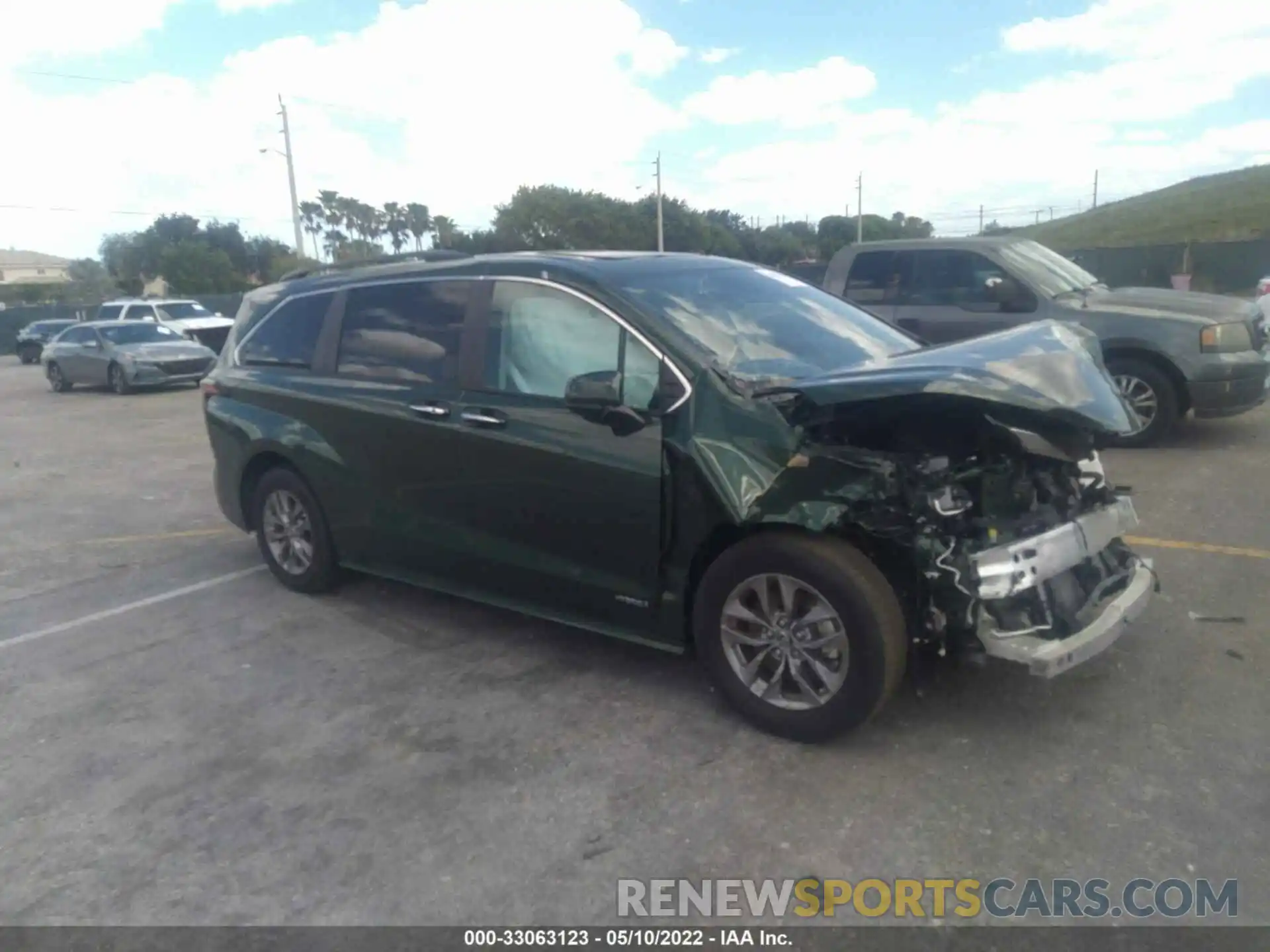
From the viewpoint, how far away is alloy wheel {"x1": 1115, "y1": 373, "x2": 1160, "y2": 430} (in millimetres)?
8648

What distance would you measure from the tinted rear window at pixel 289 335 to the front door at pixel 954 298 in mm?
5589

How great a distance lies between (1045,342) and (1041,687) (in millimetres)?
1438

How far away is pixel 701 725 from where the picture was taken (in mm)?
4156

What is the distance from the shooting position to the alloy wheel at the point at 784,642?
379 cm

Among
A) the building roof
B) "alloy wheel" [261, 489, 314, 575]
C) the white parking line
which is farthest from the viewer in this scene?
the building roof

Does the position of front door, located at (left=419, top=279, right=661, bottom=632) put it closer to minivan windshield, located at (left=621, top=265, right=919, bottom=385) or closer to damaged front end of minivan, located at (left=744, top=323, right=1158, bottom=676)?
minivan windshield, located at (left=621, top=265, right=919, bottom=385)

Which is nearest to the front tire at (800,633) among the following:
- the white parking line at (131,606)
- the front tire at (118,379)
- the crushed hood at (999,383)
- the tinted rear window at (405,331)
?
the crushed hood at (999,383)

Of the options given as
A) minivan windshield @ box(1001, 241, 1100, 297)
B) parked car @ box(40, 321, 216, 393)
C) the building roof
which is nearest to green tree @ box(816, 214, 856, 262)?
parked car @ box(40, 321, 216, 393)

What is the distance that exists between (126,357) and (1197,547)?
18.7 meters

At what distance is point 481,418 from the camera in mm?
4715

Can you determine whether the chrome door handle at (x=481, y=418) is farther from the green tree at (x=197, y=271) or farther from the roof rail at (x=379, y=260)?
the green tree at (x=197, y=271)

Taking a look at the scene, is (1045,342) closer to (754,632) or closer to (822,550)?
(822,550)

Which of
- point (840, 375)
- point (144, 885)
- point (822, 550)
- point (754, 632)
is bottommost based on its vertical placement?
point (144, 885)

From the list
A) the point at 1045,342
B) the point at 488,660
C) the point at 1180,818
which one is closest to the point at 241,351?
the point at 488,660
